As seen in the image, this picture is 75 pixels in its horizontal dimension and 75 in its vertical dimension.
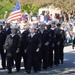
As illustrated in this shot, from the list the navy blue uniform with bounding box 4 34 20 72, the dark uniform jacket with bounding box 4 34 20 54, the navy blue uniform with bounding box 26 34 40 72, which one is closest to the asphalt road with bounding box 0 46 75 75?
the navy blue uniform with bounding box 26 34 40 72

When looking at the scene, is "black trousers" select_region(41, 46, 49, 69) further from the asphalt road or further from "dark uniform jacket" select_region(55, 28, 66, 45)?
"dark uniform jacket" select_region(55, 28, 66, 45)

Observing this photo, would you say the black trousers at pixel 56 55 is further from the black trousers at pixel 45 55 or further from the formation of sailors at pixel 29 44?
the black trousers at pixel 45 55

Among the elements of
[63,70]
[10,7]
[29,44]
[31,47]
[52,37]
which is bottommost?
[63,70]

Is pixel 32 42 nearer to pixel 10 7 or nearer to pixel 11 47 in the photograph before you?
pixel 11 47

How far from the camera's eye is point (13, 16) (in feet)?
59.5

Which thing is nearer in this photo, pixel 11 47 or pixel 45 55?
pixel 11 47

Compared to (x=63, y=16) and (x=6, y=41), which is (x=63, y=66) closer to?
(x=6, y=41)

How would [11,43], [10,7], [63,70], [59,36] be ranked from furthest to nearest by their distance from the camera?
[10,7] < [59,36] < [63,70] < [11,43]

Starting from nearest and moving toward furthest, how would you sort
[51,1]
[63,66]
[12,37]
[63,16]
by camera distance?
[12,37], [63,66], [51,1], [63,16]

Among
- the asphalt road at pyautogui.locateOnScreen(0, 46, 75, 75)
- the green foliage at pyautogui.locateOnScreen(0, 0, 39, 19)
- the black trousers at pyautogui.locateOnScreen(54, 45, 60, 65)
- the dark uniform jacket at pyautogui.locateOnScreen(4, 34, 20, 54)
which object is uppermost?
the green foliage at pyautogui.locateOnScreen(0, 0, 39, 19)

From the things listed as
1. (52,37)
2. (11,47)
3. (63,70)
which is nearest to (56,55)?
(52,37)

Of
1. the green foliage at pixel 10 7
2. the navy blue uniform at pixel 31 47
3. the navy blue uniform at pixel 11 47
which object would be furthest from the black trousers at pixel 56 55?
the green foliage at pixel 10 7

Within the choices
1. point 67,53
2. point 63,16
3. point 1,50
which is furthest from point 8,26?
point 63,16

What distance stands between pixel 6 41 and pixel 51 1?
2282 cm
